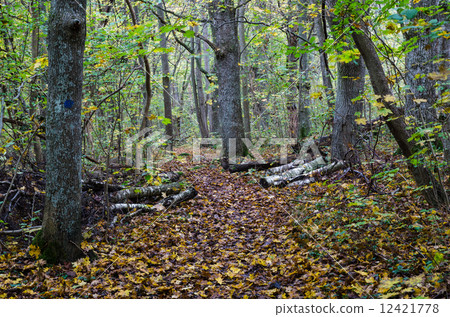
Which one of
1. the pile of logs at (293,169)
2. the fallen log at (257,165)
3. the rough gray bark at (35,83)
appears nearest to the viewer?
the rough gray bark at (35,83)

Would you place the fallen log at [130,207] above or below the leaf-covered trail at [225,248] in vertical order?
above

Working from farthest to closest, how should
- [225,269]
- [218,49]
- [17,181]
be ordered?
[218,49] → [17,181] → [225,269]

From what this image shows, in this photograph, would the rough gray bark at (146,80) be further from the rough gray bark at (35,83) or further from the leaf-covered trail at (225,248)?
the rough gray bark at (35,83)

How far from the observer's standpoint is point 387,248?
12.8 ft

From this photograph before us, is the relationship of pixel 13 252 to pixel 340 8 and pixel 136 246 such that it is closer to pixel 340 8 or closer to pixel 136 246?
pixel 136 246

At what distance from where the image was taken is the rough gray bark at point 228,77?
10.9 metres

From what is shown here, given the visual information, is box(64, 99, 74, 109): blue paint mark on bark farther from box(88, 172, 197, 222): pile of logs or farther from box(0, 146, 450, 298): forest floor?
box(88, 172, 197, 222): pile of logs

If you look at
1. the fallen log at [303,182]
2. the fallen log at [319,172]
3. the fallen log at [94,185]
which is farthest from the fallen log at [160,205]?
the fallen log at [319,172]

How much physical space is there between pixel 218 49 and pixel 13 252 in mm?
8619

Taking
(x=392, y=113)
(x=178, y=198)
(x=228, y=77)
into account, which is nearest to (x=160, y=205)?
(x=178, y=198)

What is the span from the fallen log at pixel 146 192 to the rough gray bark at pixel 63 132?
7.35 ft

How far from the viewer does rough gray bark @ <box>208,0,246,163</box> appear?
1086 cm

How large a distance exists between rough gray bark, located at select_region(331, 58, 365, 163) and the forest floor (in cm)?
192

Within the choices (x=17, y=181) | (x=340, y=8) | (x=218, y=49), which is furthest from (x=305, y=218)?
(x=218, y=49)
